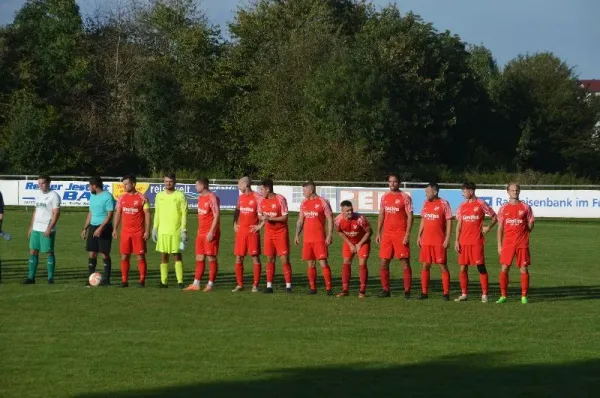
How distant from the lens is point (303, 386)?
10070mm

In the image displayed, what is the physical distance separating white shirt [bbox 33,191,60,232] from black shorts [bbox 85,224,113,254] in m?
0.76

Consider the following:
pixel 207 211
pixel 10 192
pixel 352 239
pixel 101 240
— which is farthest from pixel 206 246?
pixel 10 192

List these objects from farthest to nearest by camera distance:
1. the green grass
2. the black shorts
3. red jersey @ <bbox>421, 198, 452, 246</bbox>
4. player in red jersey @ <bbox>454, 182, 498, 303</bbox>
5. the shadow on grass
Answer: the black shorts → red jersey @ <bbox>421, 198, 452, 246</bbox> → player in red jersey @ <bbox>454, 182, 498, 303</bbox> → the green grass → the shadow on grass

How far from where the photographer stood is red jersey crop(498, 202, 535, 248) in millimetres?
17734

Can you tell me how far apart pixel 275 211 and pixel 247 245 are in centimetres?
78

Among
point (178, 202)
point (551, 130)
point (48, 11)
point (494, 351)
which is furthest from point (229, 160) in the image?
point (494, 351)

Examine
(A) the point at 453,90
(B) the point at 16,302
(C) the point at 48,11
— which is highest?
(C) the point at 48,11

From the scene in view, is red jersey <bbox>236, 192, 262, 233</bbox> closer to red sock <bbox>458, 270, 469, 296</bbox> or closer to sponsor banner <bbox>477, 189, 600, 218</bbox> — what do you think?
red sock <bbox>458, 270, 469, 296</bbox>

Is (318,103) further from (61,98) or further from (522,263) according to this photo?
(522,263)

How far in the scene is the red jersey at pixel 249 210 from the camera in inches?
750

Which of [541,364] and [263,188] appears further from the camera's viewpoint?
[263,188]

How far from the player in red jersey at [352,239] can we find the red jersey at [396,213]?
16.8 inches

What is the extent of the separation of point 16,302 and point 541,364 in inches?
326

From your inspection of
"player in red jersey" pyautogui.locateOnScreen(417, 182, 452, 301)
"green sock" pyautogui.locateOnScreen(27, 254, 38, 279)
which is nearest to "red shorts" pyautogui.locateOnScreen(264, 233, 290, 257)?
"player in red jersey" pyautogui.locateOnScreen(417, 182, 452, 301)
